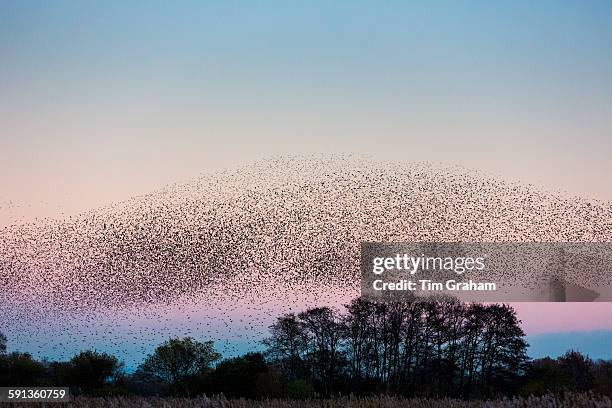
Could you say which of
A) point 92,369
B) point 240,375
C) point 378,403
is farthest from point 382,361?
point 378,403

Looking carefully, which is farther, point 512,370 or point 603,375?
point 512,370

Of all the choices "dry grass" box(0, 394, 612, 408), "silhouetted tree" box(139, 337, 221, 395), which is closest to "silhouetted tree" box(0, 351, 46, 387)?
"silhouetted tree" box(139, 337, 221, 395)

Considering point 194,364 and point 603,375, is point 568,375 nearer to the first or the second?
point 603,375

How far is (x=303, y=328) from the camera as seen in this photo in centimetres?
3303

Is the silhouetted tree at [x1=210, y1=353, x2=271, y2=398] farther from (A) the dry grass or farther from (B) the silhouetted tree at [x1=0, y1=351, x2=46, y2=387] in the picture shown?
(A) the dry grass

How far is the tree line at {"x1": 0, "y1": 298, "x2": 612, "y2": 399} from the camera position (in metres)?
32.1

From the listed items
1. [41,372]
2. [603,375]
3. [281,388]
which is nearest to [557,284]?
[603,375]

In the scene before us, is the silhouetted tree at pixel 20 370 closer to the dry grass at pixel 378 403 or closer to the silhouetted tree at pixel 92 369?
the silhouetted tree at pixel 92 369

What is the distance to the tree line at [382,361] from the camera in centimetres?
3206

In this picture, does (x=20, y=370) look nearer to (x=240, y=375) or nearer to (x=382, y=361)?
(x=240, y=375)

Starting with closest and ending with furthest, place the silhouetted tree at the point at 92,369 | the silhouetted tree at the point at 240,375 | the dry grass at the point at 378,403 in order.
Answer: the dry grass at the point at 378,403 < the silhouetted tree at the point at 240,375 < the silhouetted tree at the point at 92,369

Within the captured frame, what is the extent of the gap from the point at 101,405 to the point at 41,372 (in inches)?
795

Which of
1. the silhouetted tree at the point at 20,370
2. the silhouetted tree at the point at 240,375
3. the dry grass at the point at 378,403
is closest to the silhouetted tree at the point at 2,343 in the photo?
the silhouetted tree at the point at 20,370

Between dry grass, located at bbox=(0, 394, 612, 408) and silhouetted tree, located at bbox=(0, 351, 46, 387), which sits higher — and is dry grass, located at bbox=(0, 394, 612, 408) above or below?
below
